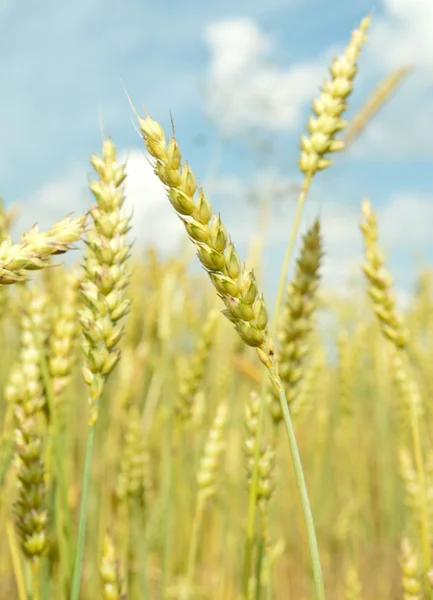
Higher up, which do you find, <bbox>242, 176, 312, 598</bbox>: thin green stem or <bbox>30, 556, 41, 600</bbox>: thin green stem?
<bbox>242, 176, 312, 598</bbox>: thin green stem

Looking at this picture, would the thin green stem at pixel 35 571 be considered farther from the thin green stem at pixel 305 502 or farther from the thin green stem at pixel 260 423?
the thin green stem at pixel 305 502

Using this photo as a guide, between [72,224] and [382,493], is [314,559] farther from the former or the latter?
[382,493]

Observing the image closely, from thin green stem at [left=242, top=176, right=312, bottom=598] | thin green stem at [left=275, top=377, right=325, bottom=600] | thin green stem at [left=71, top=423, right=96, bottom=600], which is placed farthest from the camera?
thin green stem at [left=242, top=176, right=312, bottom=598]

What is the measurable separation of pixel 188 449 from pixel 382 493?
156 cm

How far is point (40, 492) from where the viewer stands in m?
0.92

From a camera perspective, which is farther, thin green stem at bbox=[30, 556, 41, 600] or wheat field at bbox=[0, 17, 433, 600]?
thin green stem at bbox=[30, 556, 41, 600]

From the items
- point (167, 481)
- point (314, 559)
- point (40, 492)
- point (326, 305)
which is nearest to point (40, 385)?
point (40, 492)

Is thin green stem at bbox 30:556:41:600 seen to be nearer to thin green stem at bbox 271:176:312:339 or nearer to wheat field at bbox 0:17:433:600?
wheat field at bbox 0:17:433:600

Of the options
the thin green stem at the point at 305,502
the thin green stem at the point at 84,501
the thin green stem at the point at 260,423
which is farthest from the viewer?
the thin green stem at the point at 260,423

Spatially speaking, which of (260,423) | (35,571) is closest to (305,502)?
(260,423)

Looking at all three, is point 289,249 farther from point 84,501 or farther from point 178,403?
point 178,403

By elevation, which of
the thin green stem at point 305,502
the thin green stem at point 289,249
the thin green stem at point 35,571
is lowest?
the thin green stem at point 35,571

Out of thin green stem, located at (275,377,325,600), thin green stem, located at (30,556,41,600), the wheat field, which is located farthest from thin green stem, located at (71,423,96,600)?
thin green stem, located at (275,377,325,600)

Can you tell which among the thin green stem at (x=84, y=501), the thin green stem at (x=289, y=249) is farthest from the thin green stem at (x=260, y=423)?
the thin green stem at (x=84, y=501)
